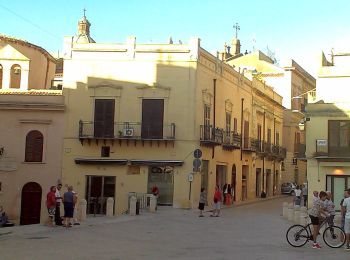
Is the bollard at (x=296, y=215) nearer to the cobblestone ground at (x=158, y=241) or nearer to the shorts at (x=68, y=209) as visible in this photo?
the cobblestone ground at (x=158, y=241)

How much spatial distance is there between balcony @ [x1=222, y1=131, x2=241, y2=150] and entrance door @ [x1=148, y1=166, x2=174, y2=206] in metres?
6.48

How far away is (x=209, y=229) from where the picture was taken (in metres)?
20.6

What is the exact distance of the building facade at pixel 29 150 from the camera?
32.4 meters

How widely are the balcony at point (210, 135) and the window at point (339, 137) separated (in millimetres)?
7187

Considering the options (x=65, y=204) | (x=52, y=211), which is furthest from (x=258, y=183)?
(x=65, y=204)

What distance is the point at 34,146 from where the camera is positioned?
109 feet

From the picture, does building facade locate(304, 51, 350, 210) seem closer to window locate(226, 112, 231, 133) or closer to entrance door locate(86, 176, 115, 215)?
window locate(226, 112, 231, 133)

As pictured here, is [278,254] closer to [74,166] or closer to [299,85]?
[74,166]

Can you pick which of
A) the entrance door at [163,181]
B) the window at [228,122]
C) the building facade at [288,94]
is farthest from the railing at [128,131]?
the building facade at [288,94]

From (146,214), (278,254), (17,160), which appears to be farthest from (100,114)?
(278,254)

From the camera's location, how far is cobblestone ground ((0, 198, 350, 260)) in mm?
13773

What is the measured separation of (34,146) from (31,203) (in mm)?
3583

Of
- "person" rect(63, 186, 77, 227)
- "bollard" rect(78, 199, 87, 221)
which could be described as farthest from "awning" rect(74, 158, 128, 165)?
"person" rect(63, 186, 77, 227)

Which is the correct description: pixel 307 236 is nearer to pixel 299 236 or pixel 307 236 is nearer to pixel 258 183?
pixel 299 236
